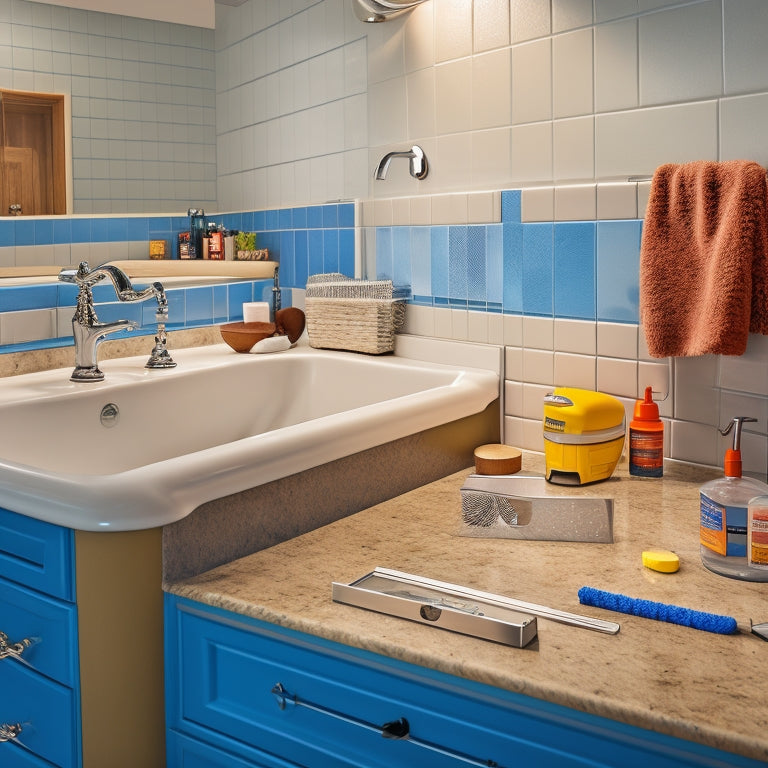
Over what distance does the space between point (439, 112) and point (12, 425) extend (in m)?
1.20

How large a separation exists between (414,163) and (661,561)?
128 centimetres

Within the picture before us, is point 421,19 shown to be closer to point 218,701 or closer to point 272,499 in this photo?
point 272,499

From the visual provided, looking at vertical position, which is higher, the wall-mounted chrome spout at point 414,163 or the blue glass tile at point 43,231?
the wall-mounted chrome spout at point 414,163

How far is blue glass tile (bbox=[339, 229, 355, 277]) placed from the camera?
238 centimetres

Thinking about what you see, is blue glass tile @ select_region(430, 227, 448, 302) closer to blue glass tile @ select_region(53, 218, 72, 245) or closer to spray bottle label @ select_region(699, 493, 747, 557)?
blue glass tile @ select_region(53, 218, 72, 245)

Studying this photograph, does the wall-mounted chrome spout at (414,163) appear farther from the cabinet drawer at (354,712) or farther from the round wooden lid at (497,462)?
the cabinet drawer at (354,712)

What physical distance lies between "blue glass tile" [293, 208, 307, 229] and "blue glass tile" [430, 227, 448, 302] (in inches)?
20.4

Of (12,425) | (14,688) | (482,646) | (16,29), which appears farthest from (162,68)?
(482,646)

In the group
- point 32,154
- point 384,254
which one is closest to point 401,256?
point 384,254

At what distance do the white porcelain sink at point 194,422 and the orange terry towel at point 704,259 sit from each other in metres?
0.45

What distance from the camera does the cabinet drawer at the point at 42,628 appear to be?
47.6 inches

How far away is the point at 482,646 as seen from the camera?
104 centimetres

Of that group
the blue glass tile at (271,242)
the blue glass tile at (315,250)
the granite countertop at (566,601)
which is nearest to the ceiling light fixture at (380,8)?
the blue glass tile at (315,250)

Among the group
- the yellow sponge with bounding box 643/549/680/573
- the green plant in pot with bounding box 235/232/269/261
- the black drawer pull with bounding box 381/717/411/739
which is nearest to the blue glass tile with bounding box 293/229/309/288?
the green plant in pot with bounding box 235/232/269/261
